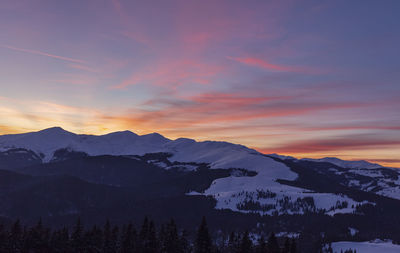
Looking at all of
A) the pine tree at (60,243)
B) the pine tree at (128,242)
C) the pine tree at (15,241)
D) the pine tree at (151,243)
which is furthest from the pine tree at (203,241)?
the pine tree at (15,241)

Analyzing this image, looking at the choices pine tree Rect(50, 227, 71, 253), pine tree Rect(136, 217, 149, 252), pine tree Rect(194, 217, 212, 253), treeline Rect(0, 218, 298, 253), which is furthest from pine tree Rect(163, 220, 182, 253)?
pine tree Rect(50, 227, 71, 253)

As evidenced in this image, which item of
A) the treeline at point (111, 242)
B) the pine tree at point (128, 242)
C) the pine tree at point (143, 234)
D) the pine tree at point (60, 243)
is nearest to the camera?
the treeline at point (111, 242)

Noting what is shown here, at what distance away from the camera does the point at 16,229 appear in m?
125

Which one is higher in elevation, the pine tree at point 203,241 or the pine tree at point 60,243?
the pine tree at point 203,241

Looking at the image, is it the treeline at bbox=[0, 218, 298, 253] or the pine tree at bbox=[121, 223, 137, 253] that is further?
the pine tree at bbox=[121, 223, 137, 253]

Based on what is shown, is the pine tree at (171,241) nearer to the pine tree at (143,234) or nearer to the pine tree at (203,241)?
the pine tree at (143,234)

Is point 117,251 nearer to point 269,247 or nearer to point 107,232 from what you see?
point 107,232

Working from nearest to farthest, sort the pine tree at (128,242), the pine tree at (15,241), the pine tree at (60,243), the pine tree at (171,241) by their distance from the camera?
the pine tree at (171,241)
the pine tree at (60,243)
the pine tree at (15,241)
the pine tree at (128,242)

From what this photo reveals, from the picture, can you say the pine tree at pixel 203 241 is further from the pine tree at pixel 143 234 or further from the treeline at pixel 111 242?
the pine tree at pixel 143 234

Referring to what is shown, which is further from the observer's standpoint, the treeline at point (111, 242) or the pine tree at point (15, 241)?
the pine tree at point (15, 241)

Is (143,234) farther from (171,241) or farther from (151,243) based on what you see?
(171,241)

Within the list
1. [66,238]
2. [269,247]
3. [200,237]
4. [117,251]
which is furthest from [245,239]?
[66,238]

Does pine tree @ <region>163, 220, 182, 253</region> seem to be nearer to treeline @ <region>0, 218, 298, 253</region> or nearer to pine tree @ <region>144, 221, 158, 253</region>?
treeline @ <region>0, 218, 298, 253</region>

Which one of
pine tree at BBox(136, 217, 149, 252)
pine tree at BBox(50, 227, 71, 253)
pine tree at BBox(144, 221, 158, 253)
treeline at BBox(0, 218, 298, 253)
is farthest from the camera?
pine tree at BBox(50, 227, 71, 253)
